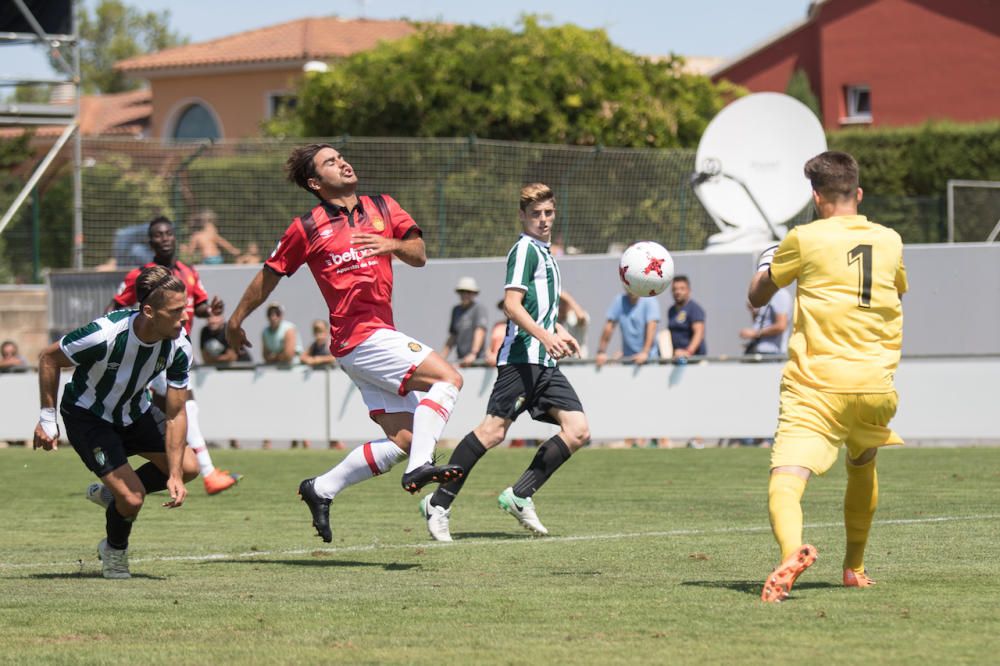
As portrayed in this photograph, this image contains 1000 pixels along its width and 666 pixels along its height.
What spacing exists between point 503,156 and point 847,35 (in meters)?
25.3

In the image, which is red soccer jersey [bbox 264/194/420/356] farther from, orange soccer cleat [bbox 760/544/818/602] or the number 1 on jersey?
orange soccer cleat [bbox 760/544/818/602]

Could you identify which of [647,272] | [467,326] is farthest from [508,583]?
[467,326]

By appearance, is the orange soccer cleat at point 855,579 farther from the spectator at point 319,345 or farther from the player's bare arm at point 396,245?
the spectator at point 319,345

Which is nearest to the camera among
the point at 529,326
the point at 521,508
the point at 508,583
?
the point at 508,583

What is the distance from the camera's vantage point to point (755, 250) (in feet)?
72.4

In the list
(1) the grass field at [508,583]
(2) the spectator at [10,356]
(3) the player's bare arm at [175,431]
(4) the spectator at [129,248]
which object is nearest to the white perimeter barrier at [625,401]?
(2) the spectator at [10,356]

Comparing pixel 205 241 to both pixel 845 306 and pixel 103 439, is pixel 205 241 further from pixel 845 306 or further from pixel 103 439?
pixel 845 306

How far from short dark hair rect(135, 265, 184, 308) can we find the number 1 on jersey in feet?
10.9

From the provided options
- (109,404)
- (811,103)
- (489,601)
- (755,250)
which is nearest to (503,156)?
(755,250)

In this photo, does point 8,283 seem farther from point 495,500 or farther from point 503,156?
point 495,500

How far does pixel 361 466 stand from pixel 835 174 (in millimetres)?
3239

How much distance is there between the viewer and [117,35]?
95.6 m

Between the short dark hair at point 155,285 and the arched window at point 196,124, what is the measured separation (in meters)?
52.2

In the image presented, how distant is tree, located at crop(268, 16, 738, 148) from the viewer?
33875 mm
